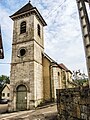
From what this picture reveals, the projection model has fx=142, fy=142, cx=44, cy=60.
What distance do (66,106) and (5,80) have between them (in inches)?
2590

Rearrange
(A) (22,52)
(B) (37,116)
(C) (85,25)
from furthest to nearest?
(A) (22,52) < (B) (37,116) < (C) (85,25)

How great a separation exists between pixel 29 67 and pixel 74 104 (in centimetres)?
1292

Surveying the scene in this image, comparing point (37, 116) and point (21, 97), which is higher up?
point (21, 97)

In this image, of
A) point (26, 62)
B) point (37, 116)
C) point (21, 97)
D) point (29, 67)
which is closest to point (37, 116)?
point (37, 116)

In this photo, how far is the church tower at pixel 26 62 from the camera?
17625 mm

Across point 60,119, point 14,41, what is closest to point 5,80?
point 14,41

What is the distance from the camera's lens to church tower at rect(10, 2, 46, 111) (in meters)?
17.6

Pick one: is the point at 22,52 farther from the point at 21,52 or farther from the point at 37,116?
the point at 37,116

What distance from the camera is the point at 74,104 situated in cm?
575

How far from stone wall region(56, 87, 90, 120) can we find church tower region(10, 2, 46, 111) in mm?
10433

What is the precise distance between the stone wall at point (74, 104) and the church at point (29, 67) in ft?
34.2

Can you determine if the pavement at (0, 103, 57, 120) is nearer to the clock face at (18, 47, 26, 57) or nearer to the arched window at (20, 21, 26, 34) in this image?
the clock face at (18, 47, 26, 57)

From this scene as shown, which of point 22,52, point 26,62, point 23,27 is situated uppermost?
point 23,27

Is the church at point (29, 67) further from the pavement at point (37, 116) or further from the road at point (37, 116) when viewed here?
the road at point (37, 116)
